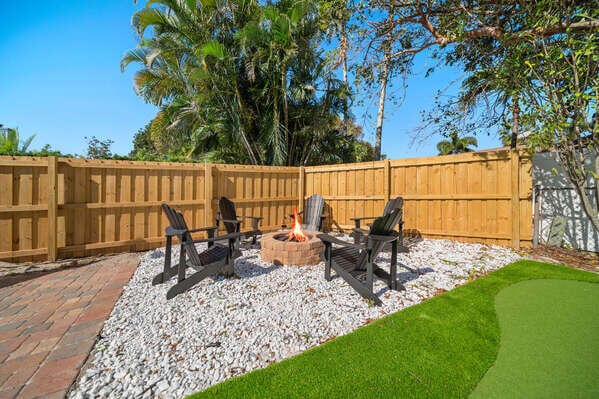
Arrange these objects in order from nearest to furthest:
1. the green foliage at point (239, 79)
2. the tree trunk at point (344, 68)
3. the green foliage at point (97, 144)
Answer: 1. the tree trunk at point (344, 68)
2. the green foliage at point (239, 79)
3. the green foliage at point (97, 144)

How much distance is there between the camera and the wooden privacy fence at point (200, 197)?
3.98m

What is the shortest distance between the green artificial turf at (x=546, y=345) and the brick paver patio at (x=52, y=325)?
8.67ft

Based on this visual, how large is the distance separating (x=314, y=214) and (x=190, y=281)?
3104 mm

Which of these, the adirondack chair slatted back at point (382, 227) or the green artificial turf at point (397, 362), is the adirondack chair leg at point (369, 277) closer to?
the adirondack chair slatted back at point (382, 227)

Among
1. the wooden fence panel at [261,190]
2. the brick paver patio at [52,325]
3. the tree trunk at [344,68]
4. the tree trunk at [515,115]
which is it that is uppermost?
the tree trunk at [344,68]

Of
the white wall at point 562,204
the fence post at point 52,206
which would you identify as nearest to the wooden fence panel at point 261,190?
the fence post at point 52,206

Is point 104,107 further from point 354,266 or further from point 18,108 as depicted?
point 354,266

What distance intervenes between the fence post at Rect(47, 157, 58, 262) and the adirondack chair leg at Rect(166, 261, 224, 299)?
9.62 feet

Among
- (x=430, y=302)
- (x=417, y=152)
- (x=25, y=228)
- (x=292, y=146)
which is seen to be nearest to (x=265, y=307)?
(x=430, y=302)

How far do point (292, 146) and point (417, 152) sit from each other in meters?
4.56

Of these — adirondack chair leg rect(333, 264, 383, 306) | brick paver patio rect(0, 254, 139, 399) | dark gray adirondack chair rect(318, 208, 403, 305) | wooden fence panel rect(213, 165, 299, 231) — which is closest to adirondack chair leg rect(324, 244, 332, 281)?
dark gray adirondack chair rect(318, 208, 403, 305)

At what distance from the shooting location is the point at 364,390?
146 cm

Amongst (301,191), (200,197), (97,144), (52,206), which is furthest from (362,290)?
(97,144)

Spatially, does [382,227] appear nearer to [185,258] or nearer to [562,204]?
[185,258]
